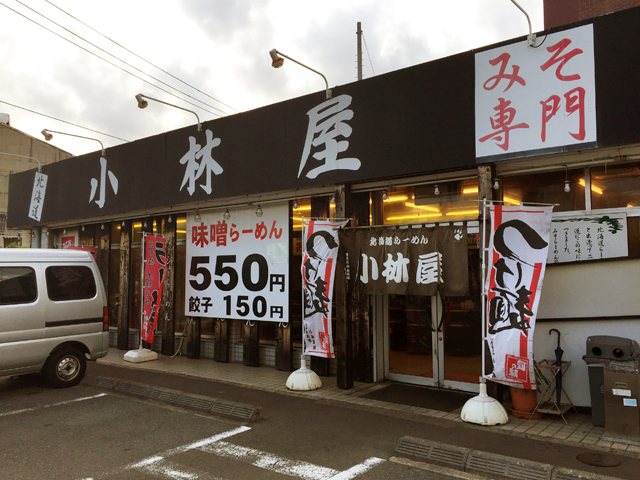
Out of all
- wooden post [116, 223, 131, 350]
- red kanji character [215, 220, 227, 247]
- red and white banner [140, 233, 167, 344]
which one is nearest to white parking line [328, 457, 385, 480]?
red kanji character [215, 220, 227, 247]

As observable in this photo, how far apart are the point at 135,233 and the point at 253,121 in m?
5.64

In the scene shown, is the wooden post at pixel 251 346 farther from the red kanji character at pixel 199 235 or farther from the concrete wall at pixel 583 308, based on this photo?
the concrete wall at pixel 583 308

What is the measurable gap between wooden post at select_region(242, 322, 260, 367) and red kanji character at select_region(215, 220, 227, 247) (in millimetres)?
1926

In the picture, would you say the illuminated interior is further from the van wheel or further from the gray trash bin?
the van wheel

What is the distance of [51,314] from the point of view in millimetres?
8820

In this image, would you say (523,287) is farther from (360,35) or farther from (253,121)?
(360,35)

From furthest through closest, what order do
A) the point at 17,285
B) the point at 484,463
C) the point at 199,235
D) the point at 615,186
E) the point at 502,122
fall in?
the point at 199,235, the point at 17,285, the point at 502,122, the point at 615,186, the point at 484,463

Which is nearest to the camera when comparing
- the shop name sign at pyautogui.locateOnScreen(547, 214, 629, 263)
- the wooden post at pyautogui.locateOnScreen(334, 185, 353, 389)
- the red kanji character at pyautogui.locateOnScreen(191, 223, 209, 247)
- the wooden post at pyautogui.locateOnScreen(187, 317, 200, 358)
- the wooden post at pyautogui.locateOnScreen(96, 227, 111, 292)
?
the shop name sign at pyautogui.locateOnScreen(547, 214, 629, 263)

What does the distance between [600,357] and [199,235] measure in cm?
870

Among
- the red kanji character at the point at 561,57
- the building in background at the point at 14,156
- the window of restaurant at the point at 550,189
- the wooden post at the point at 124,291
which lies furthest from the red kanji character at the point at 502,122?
the building in background at the point at 14,156

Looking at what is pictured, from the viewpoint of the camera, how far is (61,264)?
918cm

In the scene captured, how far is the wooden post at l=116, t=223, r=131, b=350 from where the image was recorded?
13398 mm

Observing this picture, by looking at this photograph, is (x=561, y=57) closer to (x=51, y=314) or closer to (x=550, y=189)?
(x=550, y=189)

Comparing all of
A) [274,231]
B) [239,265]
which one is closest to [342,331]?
[274,231]
